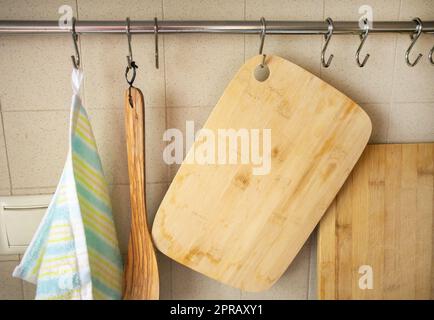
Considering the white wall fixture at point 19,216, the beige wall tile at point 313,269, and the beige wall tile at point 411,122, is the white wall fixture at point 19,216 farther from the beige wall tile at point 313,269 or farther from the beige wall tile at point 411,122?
the beige wall tile at point 411,122

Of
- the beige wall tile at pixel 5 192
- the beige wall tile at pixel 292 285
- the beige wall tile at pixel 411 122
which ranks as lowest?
the beige wall tile at pixel 292 285

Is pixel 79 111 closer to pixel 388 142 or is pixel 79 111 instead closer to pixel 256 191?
pixel 256 191

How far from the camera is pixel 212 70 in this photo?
1.95 feet

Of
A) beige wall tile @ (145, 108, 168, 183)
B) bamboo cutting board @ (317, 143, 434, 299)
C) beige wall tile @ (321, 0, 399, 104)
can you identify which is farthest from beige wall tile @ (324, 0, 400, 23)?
beige wall tile @ (145, 108, 168, 183)

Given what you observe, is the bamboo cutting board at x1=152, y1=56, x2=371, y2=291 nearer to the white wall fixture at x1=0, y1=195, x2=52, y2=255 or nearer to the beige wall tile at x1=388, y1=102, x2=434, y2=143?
the beige wall tile at x1=388, y1=102, x2=434, y2=143

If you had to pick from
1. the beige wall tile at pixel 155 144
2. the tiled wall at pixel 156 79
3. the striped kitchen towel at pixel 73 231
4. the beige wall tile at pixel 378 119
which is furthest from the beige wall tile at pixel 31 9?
the beige wall tile at pixel 378 119

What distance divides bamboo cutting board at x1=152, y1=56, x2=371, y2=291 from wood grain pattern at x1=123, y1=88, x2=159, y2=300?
0.10ft

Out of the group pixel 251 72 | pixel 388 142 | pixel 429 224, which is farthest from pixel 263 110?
pixel 429 224

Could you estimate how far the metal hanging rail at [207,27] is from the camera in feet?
1.64

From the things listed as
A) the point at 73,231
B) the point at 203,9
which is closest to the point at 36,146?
the point at 73,231

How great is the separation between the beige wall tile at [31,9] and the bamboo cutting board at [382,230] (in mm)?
632

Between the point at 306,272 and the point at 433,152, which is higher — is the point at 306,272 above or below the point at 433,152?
below

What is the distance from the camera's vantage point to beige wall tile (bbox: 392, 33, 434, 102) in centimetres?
61

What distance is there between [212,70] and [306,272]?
48 centimetres
